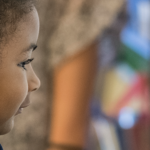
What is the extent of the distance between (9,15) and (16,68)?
10 cm

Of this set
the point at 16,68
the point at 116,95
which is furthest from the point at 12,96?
the point at 116,95

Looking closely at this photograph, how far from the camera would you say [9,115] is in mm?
497

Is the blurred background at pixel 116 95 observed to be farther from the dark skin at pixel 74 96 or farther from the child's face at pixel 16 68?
the child's face at pixel 16 68

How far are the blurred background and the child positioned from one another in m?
0.88

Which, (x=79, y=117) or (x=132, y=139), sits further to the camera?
(x=79, y=117)

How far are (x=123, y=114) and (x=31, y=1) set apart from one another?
952 mm

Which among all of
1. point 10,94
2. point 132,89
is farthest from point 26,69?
point 132,89

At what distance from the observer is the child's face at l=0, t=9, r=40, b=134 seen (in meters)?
0.47

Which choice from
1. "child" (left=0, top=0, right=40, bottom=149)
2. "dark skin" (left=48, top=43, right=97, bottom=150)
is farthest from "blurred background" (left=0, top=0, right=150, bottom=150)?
"child" (left=0, top=0, right=40, bottom=149)

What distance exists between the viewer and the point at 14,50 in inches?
18.8

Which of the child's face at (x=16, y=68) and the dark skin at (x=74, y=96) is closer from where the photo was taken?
the child's face at (x=16, y=68)

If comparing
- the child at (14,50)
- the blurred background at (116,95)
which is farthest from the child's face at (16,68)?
the blurred background at (116,95)

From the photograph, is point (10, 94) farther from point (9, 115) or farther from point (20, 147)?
point (20, 147)

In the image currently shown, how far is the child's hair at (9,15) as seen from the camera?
445 mm
